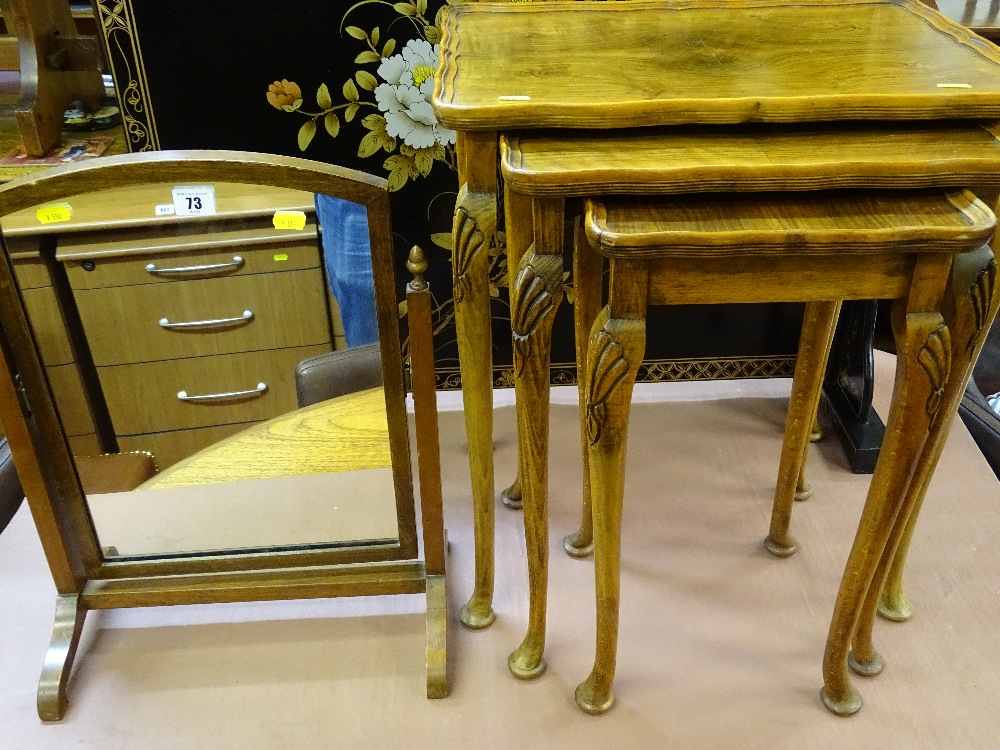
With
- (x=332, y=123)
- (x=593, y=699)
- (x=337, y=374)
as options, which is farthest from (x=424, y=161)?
(x=593, y=699)

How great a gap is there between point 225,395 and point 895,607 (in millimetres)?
816

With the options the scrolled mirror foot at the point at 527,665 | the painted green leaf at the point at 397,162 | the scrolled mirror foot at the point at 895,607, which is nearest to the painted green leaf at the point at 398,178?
the painted green leaf at the point at 397,162

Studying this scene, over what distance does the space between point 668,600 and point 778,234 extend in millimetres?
573

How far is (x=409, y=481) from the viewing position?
0.99 metres

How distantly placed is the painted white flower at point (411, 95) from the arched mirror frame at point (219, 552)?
63cm

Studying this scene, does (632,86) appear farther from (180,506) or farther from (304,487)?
(180,506)

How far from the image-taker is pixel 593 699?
0.97 m

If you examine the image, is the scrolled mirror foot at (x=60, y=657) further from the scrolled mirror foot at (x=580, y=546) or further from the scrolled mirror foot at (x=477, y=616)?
the scrolled mirror foot at (x=580, y=546)

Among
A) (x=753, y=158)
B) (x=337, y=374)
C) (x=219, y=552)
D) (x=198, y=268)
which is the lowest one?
(x=219, y=552)

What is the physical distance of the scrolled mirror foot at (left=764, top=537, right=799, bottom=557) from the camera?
117cm

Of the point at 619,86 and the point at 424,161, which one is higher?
the point at 619,86

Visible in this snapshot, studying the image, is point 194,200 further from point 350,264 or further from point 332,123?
point 332,123

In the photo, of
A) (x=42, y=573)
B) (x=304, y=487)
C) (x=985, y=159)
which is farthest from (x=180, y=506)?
(x=985, y=159)

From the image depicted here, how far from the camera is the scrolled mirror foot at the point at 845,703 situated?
965mm
